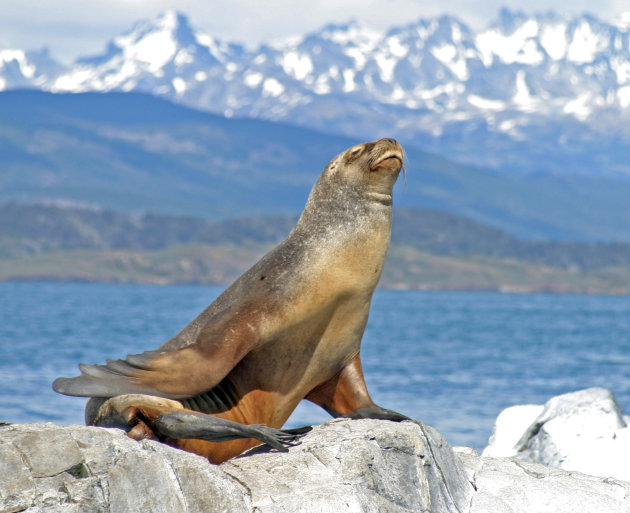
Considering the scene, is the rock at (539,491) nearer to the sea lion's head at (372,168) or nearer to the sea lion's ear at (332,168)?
the sea lion's head at (372,168)

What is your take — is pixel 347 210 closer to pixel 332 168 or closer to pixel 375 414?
pixel 332 168

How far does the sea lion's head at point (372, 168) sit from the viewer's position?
870 centimetres

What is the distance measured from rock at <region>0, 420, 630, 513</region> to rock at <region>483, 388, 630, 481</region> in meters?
2.33

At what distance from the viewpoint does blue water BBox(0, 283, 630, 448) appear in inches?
1398

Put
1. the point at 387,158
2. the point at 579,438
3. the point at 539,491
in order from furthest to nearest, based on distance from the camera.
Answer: the point at 579,438 → the point at 387,158 → the point at 539,491

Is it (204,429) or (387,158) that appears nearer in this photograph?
(204,429)

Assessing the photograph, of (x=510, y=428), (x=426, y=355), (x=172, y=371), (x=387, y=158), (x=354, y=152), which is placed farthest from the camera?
(x=426, y=355)

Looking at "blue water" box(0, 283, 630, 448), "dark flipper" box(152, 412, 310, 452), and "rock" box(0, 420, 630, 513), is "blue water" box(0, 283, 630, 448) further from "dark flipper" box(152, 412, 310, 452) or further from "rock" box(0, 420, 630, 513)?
"dark flipper" box(152, 412, 310, 452)

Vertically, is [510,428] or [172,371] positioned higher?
[172,371]

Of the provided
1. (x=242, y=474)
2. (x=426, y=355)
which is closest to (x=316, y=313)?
(x=242, y=474)

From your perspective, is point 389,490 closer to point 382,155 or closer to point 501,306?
point 382,155

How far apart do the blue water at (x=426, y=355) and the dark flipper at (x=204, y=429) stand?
67.8 feet

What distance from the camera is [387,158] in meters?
8.67

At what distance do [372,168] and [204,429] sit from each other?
2.69 meters
